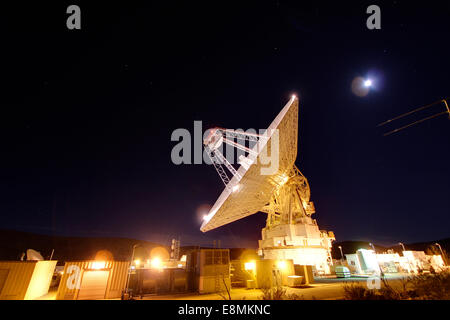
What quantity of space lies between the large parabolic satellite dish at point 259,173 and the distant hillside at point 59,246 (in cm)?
9747

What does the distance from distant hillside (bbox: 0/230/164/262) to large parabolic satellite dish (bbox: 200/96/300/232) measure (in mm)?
97468

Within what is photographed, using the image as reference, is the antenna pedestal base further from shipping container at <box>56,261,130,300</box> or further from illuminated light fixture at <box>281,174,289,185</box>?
shipping container at <box>56,261,130,300</box>

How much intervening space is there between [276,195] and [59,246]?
152m

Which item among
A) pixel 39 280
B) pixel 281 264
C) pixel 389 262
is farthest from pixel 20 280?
pixel 389 262

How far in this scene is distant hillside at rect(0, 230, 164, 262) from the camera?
118000mm

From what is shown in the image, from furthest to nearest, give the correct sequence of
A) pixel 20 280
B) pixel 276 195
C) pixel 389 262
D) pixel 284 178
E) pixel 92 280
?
pixel 276 195, pixel 389 262, pixel 284 178, pixel 92 280, pixel 20 280

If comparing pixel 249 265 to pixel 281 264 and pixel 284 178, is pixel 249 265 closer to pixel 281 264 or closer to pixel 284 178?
pixel 281 264

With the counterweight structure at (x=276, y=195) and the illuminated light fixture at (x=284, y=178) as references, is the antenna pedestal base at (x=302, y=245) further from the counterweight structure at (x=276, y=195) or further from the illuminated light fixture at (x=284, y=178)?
the illuminated light fixture at (x=284, y=178)

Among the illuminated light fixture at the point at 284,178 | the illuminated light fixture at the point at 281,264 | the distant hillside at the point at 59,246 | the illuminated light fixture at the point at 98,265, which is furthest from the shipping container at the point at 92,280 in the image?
the distant hillside at the point at 59,246

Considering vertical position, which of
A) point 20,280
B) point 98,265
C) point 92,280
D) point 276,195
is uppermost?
point 276,195

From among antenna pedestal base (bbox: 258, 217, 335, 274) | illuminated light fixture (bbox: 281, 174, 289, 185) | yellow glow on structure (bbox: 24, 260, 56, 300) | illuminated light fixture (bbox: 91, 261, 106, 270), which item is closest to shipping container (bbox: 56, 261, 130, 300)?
illuminated light fixture (bbox: 91, 261, 106, 270)

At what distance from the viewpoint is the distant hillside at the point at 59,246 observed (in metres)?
118

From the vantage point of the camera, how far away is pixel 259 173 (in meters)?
27.7
